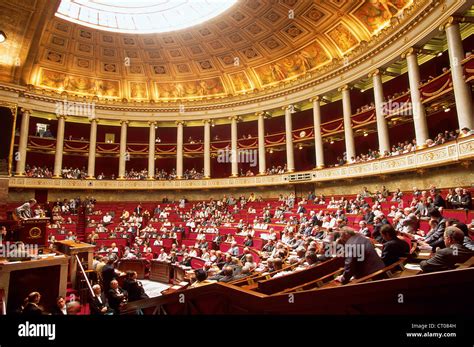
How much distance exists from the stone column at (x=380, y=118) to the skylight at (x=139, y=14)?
34.7ft

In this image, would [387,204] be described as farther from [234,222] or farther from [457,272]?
[457,272]

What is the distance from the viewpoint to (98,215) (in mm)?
18219

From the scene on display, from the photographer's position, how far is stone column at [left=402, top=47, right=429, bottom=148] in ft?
40.0

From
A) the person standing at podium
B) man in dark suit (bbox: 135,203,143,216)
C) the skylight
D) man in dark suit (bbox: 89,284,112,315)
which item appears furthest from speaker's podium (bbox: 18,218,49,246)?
the skylight

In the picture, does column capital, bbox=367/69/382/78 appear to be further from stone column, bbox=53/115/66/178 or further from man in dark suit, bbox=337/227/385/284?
stone column, bbox=53/115/66/178

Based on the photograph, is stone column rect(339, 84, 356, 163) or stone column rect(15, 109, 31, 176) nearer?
stone column rect(339, 84, 356, 163)

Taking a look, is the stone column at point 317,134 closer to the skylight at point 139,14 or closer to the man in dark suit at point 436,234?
the skylight at point 139,14

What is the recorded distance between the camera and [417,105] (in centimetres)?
1255

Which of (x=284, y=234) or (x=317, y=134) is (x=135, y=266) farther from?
(x=317, y=134)

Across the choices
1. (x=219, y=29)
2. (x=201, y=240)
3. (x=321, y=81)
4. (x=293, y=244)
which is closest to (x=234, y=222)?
(x=201, y=240)

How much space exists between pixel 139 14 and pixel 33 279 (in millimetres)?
19560

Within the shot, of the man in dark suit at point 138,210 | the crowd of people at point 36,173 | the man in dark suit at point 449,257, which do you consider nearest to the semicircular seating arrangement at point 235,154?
the man in dark suit at point 449,257

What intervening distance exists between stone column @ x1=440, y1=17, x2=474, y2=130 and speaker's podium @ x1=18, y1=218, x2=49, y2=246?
14102 mm

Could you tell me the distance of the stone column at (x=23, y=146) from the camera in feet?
64.6
